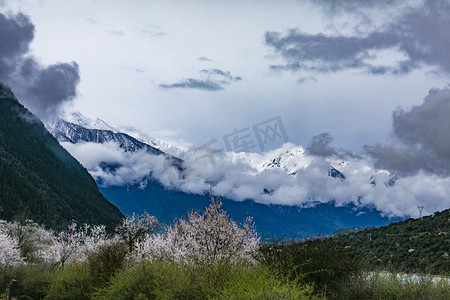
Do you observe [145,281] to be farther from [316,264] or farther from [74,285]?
[316,264]

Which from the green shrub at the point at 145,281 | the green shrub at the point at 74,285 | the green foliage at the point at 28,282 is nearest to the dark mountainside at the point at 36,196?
the green foliage at the point at 28,282

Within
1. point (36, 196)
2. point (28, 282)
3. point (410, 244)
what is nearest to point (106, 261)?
point (28, 282)

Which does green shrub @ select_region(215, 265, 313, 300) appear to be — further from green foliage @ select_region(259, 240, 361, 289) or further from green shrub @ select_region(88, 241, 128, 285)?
green shrub @ select_region(88, 241, 128, 285)

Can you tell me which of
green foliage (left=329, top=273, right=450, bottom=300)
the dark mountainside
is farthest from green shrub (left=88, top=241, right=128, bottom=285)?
the dark mountainside

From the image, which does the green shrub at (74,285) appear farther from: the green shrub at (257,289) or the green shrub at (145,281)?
the green shrub at (257,289)

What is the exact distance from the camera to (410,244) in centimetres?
5522

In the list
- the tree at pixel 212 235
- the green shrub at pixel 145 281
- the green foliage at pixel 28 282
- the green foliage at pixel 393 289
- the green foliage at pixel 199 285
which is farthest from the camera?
the tree at pixel 212 235

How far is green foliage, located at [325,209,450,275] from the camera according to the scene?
47281mm

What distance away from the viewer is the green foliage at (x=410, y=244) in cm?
4728

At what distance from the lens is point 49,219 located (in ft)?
488

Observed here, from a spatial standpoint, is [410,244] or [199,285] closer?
[199,285]

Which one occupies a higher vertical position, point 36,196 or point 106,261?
point 36,196

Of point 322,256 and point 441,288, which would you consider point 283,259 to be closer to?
point 322,256

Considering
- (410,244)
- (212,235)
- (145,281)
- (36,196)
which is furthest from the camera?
(36,196)
